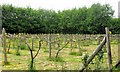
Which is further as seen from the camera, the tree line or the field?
the tree line

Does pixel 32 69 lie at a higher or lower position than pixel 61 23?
lower

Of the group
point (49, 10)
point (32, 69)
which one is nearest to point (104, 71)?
point (32, 69)

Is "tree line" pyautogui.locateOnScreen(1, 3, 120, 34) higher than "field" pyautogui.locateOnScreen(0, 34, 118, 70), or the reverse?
"tree line" pyautogui.locateOnScreen(1, 3, 120, 34)

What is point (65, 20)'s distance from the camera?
1484 inches

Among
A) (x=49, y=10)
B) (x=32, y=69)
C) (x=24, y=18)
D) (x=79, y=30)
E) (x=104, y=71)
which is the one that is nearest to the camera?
(x=104, y=71)

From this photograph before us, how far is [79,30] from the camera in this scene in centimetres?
3653

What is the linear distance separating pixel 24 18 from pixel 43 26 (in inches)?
108

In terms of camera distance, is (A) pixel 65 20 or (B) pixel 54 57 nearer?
(B) pixel 54 57

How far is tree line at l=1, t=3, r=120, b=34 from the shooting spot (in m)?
34.0

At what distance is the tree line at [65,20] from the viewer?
34.0 m

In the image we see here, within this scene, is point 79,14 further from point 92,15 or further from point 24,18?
point 24,18

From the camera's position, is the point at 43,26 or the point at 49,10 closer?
the point at 43,26

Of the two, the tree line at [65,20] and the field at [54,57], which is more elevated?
the tree line at [65,20]

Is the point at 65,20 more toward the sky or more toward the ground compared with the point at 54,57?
more toward the sky
